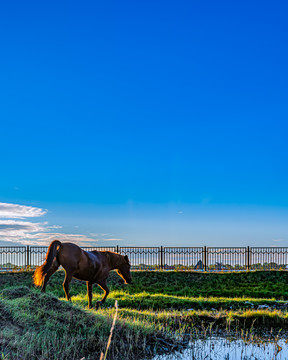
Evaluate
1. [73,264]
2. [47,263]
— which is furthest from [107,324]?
[73,264]

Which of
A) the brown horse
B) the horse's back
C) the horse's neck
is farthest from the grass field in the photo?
the horse's neck

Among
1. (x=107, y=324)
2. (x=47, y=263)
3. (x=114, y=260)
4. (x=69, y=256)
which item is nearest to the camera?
(x=107, y=324)

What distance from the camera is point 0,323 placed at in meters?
8.40

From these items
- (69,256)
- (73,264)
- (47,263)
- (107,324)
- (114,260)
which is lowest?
(107,324)

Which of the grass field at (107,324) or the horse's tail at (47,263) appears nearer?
the grass field at (107,324)

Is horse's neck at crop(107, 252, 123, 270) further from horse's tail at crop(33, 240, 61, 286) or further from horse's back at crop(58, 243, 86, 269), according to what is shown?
horse's tail at crop(33, 240, 61, 286)

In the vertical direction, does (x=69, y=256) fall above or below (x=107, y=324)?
above

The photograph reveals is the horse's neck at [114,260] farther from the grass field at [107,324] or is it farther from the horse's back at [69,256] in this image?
the horse's back at [69,256]

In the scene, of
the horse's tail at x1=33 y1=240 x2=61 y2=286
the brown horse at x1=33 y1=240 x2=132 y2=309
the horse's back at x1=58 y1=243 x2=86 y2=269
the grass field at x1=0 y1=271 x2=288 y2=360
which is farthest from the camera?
the horse's back at x1=58 y1=243 x2=86 y2=269

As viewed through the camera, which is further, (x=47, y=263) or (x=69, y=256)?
(x=69, y=256)

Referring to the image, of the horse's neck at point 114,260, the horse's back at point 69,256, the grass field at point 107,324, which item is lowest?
the grass field at point 107,324

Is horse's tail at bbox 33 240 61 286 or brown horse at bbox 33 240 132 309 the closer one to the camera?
horse's tail at bbox 33 240 61 286

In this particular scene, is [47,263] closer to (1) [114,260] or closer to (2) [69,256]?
(2) [69,256]

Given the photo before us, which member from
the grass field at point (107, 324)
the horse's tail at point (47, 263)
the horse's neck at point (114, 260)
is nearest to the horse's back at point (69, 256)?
the horse's tail at point (47, 263)
